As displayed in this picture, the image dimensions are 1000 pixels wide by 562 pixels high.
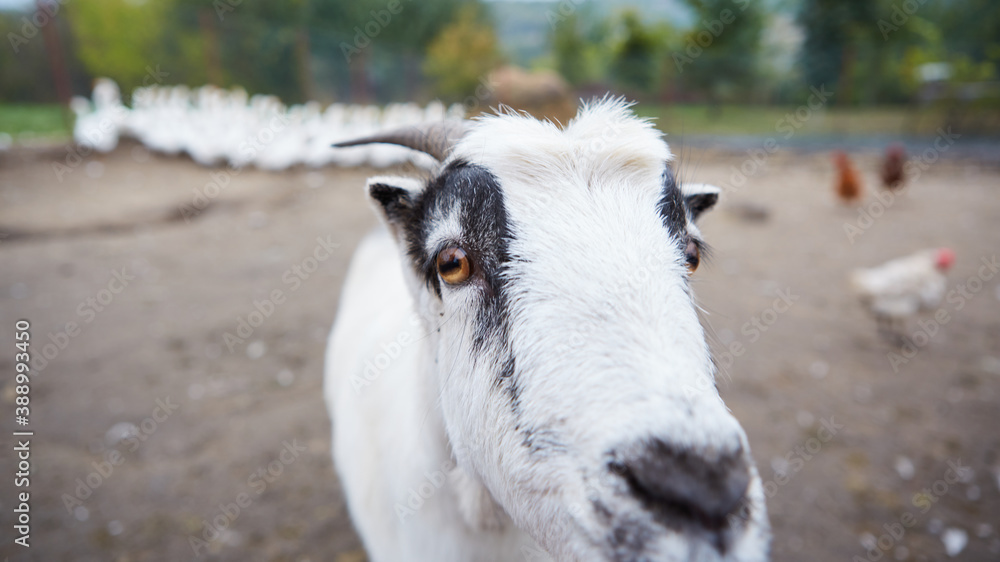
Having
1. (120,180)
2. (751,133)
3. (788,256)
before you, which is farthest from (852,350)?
(751,133)

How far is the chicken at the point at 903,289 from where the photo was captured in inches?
215

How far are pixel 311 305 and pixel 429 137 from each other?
5148 mm

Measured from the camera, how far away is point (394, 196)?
189cm

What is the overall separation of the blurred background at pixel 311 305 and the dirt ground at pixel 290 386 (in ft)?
0.09

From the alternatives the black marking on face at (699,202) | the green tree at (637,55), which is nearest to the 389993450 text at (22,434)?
the black marking on face at (699,202)

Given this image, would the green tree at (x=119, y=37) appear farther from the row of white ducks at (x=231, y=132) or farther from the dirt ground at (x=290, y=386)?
the dirt ground at (x=290, y=386)

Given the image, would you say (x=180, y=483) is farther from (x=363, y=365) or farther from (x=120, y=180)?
(x=120, y=180)

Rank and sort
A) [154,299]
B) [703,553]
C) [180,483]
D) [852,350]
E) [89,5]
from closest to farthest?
[703,553], [180,483], [852,350], [154,299], [89,5]

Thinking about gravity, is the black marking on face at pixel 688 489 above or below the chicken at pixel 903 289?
above

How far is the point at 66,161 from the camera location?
39.1 ft

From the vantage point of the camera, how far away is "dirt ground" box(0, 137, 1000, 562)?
349 cm

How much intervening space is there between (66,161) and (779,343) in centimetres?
1597

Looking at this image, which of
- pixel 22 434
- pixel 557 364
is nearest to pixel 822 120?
pixel 557 364

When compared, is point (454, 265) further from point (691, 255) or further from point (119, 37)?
point (119, 37)
